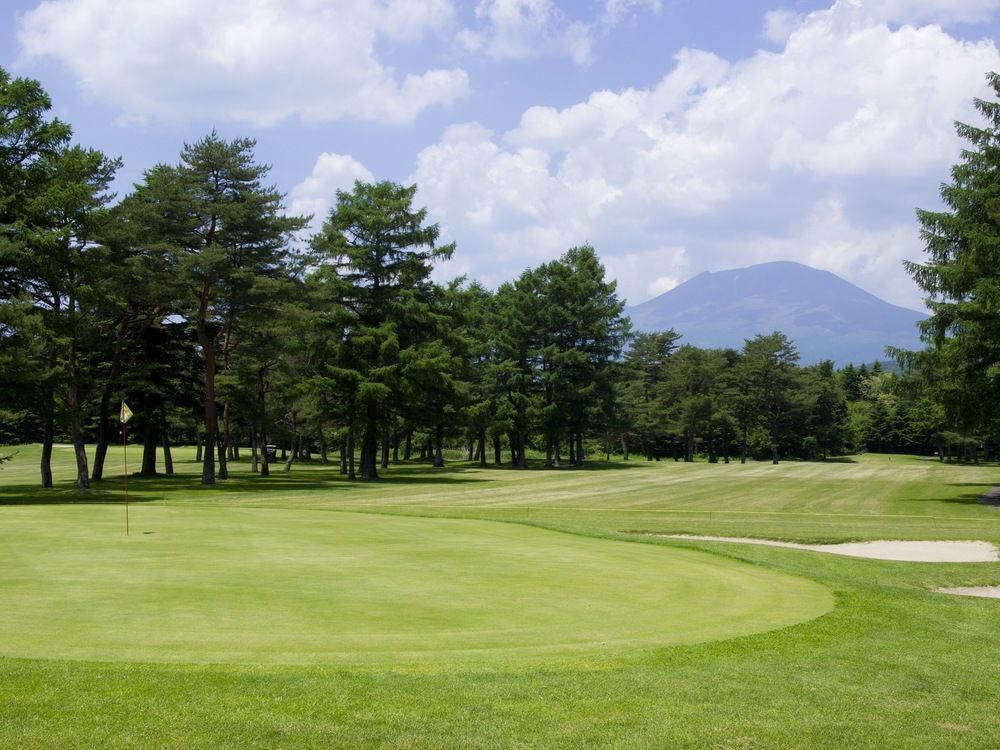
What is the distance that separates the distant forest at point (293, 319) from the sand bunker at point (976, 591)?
2165cm

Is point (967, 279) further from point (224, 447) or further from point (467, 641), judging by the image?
point (224, 447)

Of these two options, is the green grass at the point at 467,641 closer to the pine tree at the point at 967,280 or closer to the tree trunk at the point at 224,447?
the pine tree at the point at 967,280

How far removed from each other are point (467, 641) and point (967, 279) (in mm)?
35335

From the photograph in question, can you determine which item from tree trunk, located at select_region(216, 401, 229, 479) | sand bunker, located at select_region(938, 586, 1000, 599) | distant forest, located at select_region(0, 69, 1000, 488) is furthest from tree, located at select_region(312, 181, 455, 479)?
sand bunker, located at select_region(938, 586, 1000, 599)

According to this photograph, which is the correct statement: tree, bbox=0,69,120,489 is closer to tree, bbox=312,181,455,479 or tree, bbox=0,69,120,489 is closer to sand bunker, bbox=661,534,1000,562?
tree, bbox=312,181,455,479

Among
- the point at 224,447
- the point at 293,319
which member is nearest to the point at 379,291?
the point at 293,319

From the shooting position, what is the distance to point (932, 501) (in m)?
40.2

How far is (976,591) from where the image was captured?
16.3 meters

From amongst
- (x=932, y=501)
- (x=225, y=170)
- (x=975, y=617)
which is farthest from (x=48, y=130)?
(x=932, y=501)

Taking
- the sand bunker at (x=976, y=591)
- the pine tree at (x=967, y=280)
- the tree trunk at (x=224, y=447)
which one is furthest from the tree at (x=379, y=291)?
the sand bunker at (x=976, y=591)

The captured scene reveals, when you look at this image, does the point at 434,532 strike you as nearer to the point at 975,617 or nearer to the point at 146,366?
the point at 975,617

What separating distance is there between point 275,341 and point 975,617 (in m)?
49.0

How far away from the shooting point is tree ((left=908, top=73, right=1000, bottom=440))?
36.2 meters

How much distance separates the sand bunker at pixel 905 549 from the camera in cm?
2119
